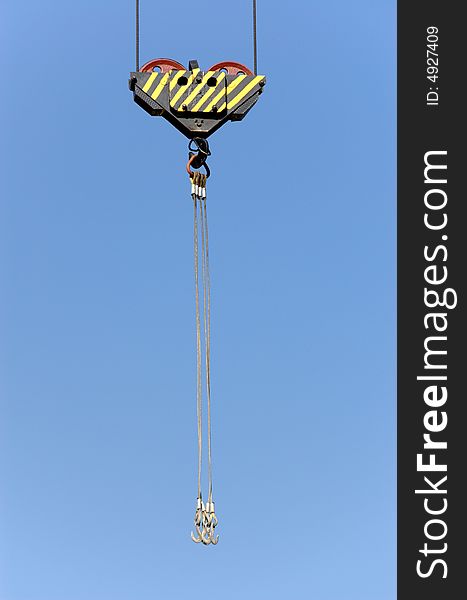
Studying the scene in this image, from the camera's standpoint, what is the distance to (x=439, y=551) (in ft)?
65.4

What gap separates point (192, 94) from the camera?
1938 centimetres

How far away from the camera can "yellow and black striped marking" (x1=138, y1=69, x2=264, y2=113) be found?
19.3 metres

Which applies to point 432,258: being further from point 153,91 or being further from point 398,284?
point 153,91

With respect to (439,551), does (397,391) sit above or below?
above

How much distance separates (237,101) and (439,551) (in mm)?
4163

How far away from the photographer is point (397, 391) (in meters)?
19.7

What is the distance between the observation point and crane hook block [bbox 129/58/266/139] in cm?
1933

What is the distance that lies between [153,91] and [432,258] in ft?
8.94

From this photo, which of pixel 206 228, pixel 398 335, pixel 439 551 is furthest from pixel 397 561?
pixel 206 228

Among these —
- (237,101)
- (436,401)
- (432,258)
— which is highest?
(237,101)

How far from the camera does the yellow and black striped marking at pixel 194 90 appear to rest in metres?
19.3

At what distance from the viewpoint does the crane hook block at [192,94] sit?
761 inches

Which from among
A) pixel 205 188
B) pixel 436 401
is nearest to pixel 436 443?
pixel 436 401

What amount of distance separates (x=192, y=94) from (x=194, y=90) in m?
0.04
